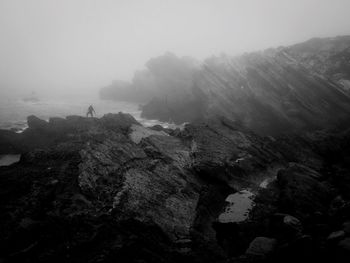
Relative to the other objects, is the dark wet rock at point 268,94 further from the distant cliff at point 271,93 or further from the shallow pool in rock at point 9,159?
the shallow pool in rock at point 9,159

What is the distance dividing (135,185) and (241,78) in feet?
130

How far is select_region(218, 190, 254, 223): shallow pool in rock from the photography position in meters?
18.2

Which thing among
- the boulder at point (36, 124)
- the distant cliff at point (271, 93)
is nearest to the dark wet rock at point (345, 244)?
the distant cliff at point (271, 93)

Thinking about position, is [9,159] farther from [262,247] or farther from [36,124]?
[262,247]

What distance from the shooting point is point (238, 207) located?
19.2 m

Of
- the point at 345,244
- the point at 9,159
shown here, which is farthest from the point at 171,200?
the point at 9,159

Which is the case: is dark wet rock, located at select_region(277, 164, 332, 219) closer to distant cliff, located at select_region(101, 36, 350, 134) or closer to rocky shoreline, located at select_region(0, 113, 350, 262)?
rocky shoreline, located at select_region(0, 113, 350, 262)

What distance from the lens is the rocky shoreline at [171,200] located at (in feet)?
47.0

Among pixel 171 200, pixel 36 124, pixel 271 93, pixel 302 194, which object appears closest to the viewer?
pixel 171 200

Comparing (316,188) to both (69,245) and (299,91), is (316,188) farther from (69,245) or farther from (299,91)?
(299,91)

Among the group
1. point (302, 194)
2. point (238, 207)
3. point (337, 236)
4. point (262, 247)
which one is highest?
point (337, 236)

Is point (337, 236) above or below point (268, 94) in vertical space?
below

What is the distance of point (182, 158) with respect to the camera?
23.3m

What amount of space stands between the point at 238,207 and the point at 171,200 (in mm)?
5121
